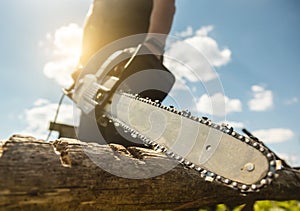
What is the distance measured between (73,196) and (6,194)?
232 millimetres

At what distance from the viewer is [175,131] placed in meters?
1.69

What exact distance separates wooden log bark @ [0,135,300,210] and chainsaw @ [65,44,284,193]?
125 millimetres

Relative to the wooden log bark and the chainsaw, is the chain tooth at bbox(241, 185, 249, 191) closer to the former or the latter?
the chainsaw

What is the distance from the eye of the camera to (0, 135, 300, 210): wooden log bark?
1020 mm

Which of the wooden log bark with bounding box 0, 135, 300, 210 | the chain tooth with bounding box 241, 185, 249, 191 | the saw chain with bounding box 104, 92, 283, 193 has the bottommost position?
the wooden log bark with bounding box 0, 135, 300, 210

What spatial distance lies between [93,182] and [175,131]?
0.65 m

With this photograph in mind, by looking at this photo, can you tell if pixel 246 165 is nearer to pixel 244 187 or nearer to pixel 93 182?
pixel 244 187

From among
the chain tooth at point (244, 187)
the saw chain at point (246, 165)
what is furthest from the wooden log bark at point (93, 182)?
the chain tooth at point (244, 187)

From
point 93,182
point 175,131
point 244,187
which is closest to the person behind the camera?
point 93,182

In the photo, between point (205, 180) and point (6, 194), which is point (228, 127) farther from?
point (6, 194)

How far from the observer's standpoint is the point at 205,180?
146 cm

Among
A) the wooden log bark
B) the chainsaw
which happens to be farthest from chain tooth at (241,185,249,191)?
the wooden log bark

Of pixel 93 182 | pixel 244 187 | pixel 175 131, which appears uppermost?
pixel 175 131

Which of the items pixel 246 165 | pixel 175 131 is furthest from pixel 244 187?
pixel 175 131
